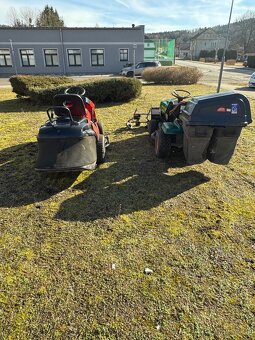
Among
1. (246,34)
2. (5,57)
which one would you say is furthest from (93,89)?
(246,34)

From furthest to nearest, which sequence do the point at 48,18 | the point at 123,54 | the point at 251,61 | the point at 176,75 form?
1. the point at 48,18
2. the point at 251,61
3. the point at 123,54
4. the point at 176,75

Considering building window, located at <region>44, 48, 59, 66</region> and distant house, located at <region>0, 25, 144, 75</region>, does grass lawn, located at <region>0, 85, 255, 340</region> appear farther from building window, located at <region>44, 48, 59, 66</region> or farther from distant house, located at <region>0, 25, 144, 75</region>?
building window, located at <region>44, 48, 59, 66</region>

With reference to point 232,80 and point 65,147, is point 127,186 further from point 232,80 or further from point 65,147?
point 232,80

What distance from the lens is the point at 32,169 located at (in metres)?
4.35

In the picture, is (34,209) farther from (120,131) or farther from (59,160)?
(120,131)

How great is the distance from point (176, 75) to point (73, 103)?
12.9m

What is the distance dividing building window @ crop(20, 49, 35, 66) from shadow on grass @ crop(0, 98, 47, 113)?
17246 millimetres

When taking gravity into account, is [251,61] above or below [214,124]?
below

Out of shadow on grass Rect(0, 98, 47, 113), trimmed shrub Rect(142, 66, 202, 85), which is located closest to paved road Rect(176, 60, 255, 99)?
trimmed shrub Rect(142, 66, 202, 85)

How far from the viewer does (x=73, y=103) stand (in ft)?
13.9

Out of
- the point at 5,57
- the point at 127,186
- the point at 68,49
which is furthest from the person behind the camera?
the point at 68,49

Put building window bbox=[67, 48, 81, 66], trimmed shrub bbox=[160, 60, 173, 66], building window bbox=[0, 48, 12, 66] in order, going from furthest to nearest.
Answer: trimmed shrub bbox=[160, 60, 173, 66], building window bbox=[67, 48, 81, 66], building window bbox=[0, 48, 12, 66]

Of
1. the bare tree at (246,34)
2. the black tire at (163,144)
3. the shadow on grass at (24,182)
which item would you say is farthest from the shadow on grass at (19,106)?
the bare tree at (246,34)

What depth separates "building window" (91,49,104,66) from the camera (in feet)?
85.9
